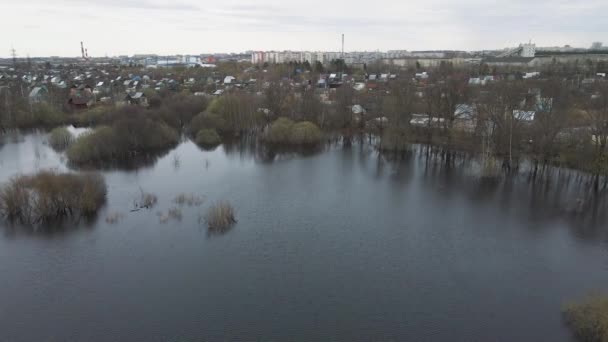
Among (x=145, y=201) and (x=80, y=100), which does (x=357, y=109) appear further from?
(x=80, y=100)

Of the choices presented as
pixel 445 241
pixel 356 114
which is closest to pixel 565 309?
pixel 445 241

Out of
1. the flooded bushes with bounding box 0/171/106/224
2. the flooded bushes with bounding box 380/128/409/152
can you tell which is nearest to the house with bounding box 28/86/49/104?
the flooded bushes with bounding box 0/171/106/224

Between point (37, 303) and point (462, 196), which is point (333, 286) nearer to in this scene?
point (37, 303)

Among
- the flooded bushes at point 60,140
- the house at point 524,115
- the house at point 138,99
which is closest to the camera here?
the house at point 524,115

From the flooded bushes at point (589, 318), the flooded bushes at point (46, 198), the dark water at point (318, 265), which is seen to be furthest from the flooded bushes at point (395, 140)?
the flooded bushes at point (46, 198)

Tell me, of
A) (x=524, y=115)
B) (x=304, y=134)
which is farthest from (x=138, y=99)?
(x=524, y=115)

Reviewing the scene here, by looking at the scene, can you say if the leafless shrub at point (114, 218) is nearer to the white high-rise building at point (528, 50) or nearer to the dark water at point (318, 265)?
the dark water at point (318, 265)
